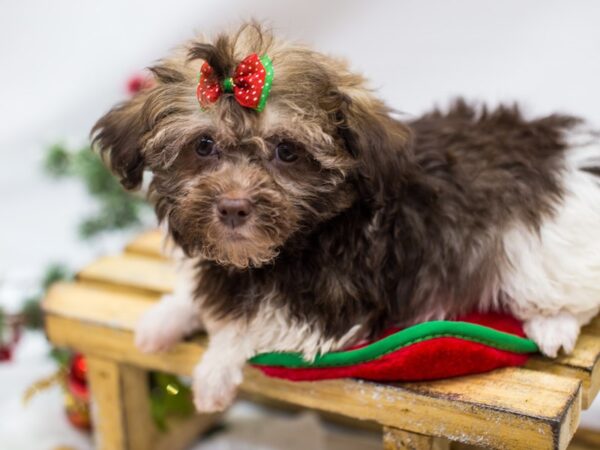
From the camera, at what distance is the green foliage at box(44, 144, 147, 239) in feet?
12.2

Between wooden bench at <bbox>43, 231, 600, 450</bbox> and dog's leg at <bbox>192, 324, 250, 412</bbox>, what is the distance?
15 centimetres

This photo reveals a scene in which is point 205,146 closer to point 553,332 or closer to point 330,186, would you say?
point 330,186

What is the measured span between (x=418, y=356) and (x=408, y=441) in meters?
0.25

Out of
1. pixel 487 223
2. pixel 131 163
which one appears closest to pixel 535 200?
pixel 487 223

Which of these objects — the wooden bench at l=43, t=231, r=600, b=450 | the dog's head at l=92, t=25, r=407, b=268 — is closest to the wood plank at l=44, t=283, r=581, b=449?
the wooden bench at l=43, t=231, r=600, b=450

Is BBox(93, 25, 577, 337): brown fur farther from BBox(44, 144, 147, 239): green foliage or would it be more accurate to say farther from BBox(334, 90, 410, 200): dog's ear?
BBox(44, 144, 147, 239): green foliage

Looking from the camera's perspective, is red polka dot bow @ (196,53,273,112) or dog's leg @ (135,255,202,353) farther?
dog's leg @ (135,255,202,353)

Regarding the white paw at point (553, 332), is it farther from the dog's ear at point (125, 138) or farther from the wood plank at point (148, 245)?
the wood plank at point (148, 245)

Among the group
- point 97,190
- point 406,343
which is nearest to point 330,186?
point 406,343

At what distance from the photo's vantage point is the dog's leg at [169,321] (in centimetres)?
283

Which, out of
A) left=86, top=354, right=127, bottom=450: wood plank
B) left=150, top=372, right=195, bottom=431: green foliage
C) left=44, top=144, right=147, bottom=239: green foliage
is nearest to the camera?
left=86, top=354, right=127, bottom=450: wood plank

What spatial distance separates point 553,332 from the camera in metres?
2.66

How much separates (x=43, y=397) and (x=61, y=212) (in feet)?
4.53

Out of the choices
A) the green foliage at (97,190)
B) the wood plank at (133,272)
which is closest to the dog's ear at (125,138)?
the wood plank at (133,272)
